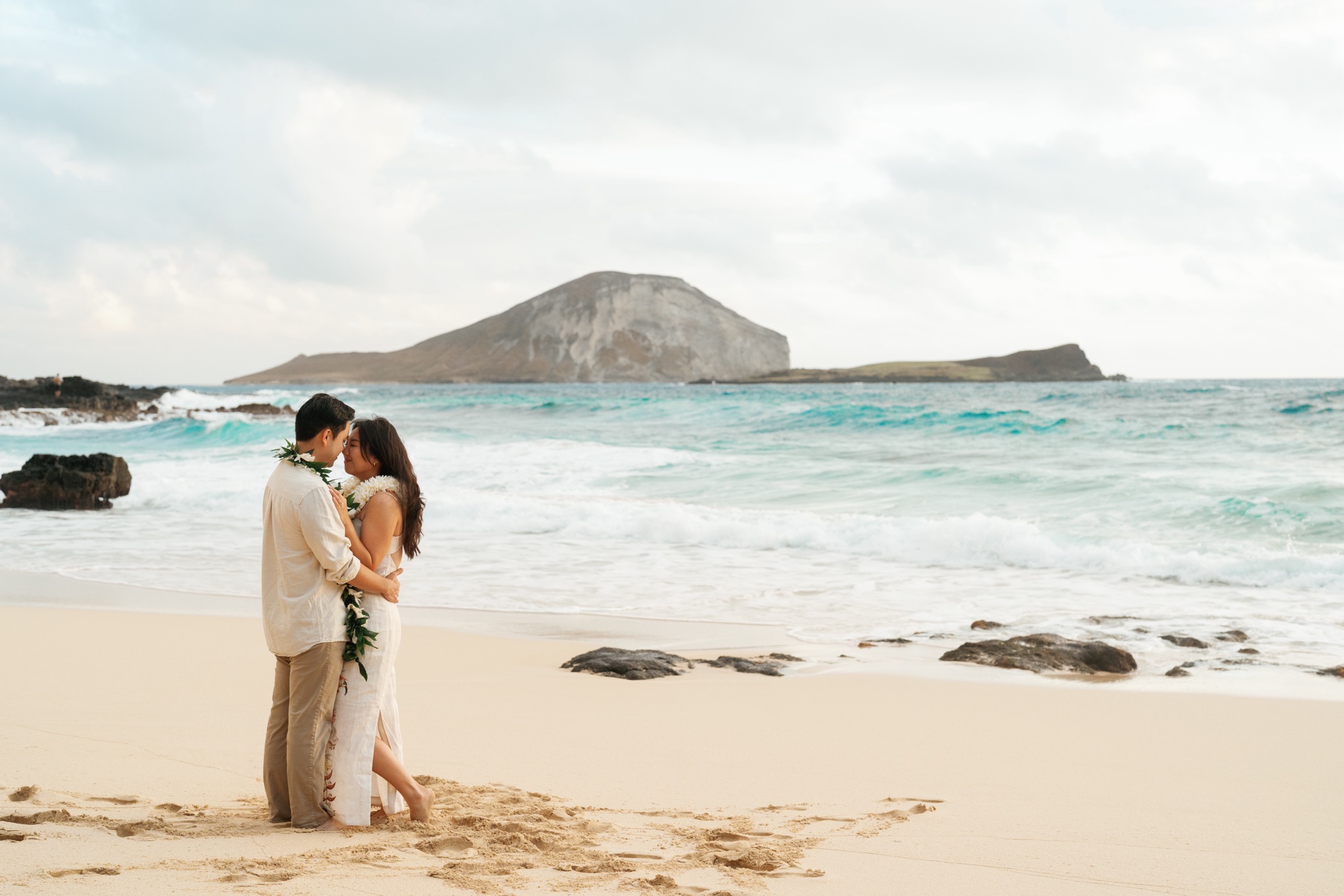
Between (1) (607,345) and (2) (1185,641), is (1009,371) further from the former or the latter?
(2) (1185,641)

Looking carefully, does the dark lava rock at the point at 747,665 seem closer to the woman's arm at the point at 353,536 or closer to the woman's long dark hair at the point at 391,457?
the woman's long dark hair at the point at 391,457

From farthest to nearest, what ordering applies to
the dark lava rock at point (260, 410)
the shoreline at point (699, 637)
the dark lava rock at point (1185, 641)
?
the dark lava rock at point (260, 410) < the dark lava rock at point (1185, 641) < the shoreline at point (699, 637)

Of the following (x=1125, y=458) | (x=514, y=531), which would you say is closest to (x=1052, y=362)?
(x=1125, y=458)

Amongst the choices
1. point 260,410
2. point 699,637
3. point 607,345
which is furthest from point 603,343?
point 699,637

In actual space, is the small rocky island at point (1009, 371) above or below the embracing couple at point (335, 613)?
above

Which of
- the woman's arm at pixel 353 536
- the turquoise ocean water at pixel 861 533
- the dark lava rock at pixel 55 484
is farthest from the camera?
the dark lava rock at pixel 55 484

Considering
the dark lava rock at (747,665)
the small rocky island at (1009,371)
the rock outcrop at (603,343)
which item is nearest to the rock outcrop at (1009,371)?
the small rocky island at (1009,371)

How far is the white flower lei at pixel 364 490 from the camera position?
3.75m

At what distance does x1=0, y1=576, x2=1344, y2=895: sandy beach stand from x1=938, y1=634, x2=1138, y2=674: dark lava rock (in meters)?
0.37

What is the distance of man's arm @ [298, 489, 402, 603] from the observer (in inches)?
137

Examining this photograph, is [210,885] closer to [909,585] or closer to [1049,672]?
[1049,672]

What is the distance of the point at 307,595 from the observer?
359 centimetres

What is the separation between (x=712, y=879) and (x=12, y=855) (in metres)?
2.30

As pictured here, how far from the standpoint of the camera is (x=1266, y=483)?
53.2 ft
